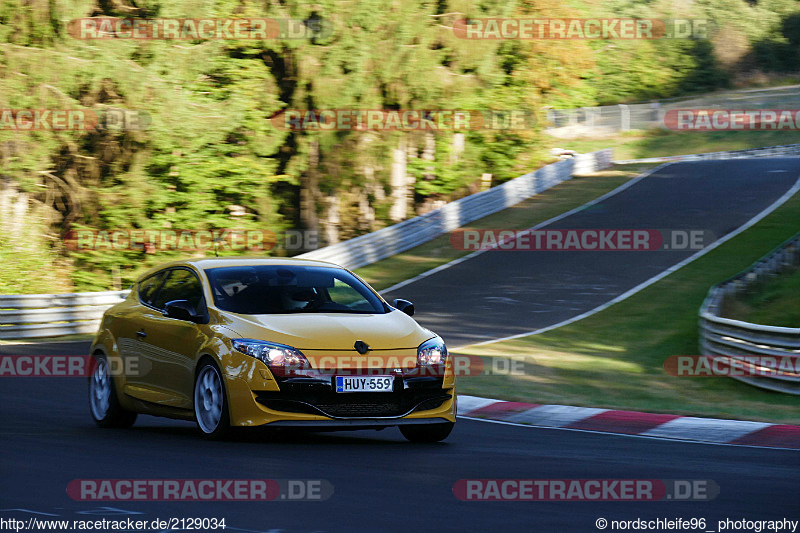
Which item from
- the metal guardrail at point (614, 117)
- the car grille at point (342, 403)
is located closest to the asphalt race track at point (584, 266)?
the car grille at point (342, 403)

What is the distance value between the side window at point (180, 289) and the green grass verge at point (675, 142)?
53.2 metres

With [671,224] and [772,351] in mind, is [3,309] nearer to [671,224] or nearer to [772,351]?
[772,351]

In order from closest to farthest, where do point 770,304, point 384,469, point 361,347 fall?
1. point 384,469
2. point 361,347
3. point 770,304

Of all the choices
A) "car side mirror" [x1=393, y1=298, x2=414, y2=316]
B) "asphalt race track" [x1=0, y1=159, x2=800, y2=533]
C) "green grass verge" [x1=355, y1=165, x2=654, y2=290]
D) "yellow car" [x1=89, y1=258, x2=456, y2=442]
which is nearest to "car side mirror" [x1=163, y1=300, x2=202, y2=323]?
"yellow car" [x1=89, y1=258, x2=456, y2=442]

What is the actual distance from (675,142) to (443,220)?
116 feet

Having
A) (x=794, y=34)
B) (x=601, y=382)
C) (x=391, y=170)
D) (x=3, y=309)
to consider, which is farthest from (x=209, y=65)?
(x=794, y=34)

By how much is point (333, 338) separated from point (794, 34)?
3079 inches

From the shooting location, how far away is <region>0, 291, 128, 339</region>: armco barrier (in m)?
21.3

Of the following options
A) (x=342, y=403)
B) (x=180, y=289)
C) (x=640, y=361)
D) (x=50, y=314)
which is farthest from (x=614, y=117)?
(x=342, y=403)

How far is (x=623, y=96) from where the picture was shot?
77.2m

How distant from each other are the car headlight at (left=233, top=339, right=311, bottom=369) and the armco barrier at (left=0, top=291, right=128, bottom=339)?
521 inches

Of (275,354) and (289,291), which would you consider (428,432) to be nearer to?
(275,354)

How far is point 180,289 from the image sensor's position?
1036cm

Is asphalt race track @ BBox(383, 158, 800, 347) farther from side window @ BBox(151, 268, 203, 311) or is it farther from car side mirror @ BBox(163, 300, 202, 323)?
car side mirror @ BBox(163, 300, 202, 323)
